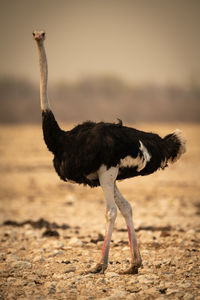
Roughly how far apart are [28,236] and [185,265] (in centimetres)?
314

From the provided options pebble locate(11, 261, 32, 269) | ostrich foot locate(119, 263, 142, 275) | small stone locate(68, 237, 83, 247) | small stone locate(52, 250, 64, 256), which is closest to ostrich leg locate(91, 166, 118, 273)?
ostrich foot locate(119, 263, 142, 275)

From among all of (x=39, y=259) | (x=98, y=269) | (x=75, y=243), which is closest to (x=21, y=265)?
(x=39, y=259)

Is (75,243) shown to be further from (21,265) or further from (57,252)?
(21,265)

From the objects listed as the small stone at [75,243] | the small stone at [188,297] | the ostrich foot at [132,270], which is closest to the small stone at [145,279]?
the ostrich foot at [132,270]

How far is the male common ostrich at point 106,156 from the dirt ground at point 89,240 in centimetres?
47

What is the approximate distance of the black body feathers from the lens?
5609 millimetres

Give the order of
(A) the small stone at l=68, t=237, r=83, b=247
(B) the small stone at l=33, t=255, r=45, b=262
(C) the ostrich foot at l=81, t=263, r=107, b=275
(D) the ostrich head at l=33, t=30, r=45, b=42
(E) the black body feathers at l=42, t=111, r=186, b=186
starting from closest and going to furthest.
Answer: (E) the black body feathers at l=42, t=111, r=186, b=186 < (C) the ostrich foot at l=81, t=263, r=107, b=275 < (D) the ostrich head at l=33, t=30, r=45, b=42 < (B) the small stone at l=33, t=255, r=45, b=262 < (A) the small stone at l=68, t=237, r=83, b=247

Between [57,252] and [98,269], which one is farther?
[57,252]

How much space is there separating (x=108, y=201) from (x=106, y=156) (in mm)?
563

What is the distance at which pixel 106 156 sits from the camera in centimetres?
559

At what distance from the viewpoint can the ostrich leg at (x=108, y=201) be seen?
570cm

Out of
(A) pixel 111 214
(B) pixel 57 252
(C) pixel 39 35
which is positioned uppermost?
(C) pixel 39 35

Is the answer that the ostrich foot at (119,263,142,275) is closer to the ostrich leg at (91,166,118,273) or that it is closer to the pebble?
the ostrich leg at (91,166,118,273)

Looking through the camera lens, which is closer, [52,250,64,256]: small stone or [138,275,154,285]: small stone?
[138,275,154,285]: small stone
